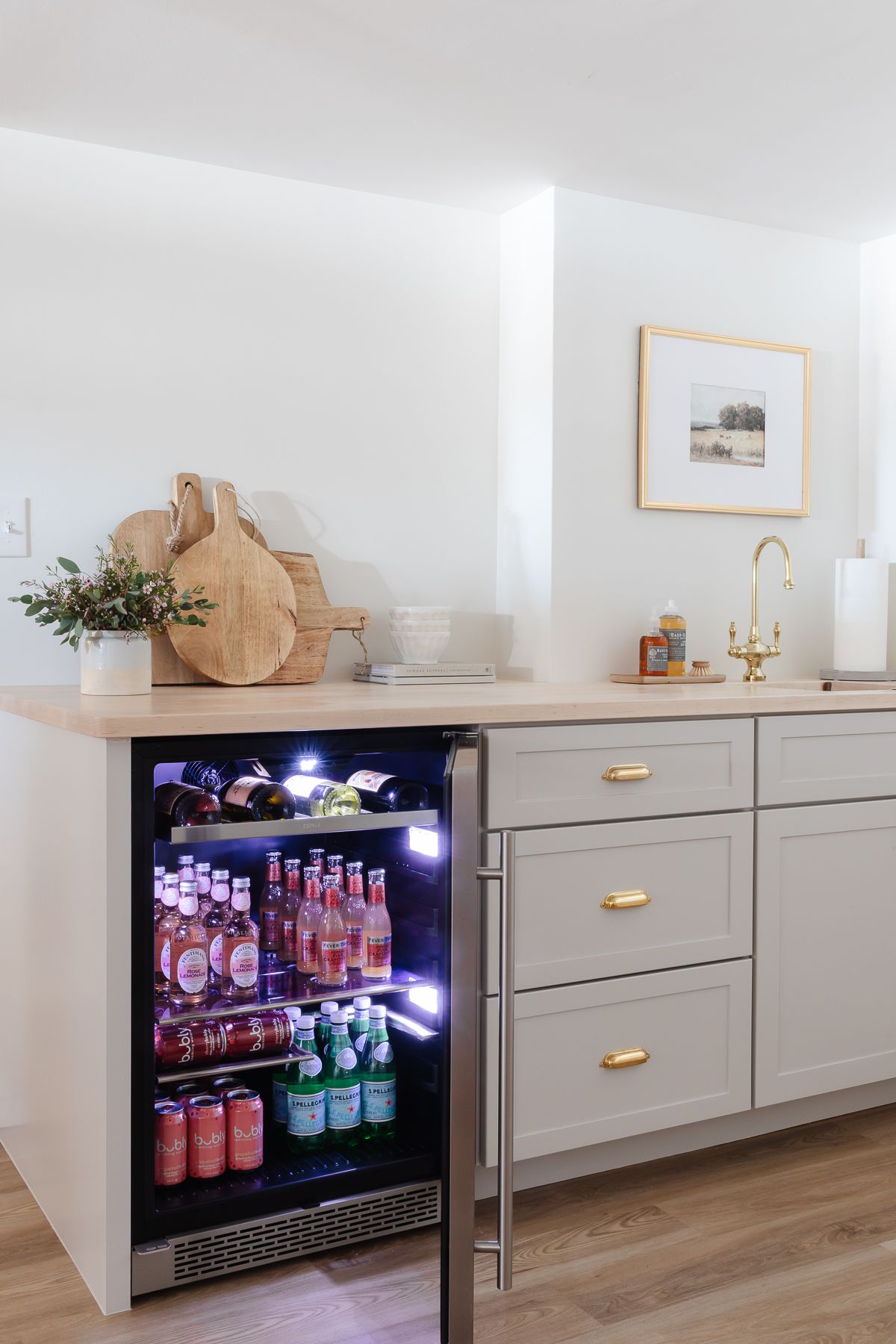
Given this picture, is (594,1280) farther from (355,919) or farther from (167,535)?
(167,535)

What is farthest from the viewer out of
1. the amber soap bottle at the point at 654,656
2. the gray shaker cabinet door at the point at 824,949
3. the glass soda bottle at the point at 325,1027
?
the amber soap bottle at the point at 654,656

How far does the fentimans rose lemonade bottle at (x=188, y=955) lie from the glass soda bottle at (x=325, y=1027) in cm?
25

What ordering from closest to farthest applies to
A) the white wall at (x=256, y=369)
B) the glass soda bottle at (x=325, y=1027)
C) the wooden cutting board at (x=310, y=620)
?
the glass soda bottle at (x=325, y=1027) < the white wall at (x=256, y=369) < the wooden cutting board at (x=310, y=620)

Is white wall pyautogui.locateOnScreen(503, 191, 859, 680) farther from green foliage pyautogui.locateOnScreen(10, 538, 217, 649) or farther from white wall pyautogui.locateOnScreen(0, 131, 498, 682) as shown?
green foliage pyautogui.locateOnScreen(10, 538, 217, 649)

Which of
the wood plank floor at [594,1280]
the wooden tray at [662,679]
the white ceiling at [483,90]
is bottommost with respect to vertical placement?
the wood plank floor at [594,1280]

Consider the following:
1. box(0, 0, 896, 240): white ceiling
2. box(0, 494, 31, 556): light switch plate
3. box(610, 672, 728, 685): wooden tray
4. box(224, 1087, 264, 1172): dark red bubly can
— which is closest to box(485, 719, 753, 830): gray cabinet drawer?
box(610, 672, 728, 685): wooden tray

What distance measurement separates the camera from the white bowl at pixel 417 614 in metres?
2.62

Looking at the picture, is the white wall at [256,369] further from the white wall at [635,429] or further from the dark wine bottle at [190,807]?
the dark wine bottle at [190,807]

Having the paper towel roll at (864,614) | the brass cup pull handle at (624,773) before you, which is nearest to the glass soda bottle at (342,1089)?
the brass cup pull handle at (624,773)

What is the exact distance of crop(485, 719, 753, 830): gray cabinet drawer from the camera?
1.98m

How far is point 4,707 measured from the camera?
2.12 meters

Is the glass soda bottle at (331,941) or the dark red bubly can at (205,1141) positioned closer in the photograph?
the dark red bubly can at (205,1141)

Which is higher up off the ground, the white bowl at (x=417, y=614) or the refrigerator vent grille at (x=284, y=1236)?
the white bowl at (x=417, y=614)

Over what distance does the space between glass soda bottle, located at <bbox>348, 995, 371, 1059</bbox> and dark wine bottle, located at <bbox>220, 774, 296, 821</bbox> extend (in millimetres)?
418
